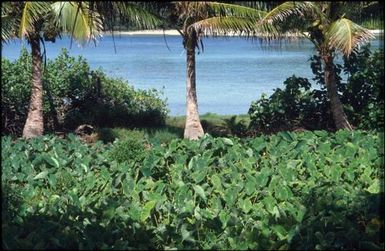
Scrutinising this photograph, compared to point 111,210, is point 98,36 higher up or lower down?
higher up

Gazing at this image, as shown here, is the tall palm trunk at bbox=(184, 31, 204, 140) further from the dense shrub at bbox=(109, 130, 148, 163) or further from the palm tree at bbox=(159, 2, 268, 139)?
the dense shrub at bbox=(109, 130, 148, 163)

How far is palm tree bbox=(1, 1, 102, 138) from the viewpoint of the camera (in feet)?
38.6

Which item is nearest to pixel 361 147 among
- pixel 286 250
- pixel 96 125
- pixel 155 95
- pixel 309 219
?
pixel 309 219

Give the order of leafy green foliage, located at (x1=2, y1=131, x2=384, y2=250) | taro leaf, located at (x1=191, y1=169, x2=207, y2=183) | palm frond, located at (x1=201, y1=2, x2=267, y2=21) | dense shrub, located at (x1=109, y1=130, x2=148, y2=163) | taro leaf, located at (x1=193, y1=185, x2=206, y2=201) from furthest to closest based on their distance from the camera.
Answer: palm frond, located at (x1=201, y1=2, x2=267, y2=21) < dense shrub, located at (x1=109, y1=130, x2=148, y2=163) < taro leaf, located at (x1=191, y1=169, x2=207, y2=183) < taro leaf, located at (x1=193, y1=185, x2=206, y2=201) < leafy green foliage, located at (x1=2, y1=131, x2=384, y2=250)

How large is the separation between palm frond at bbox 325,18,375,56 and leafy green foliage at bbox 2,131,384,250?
3212 mm

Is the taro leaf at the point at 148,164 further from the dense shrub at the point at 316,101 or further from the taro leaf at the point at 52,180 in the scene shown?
the dense shrub at the point at 316,101

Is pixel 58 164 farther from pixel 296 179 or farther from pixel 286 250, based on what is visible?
pixel 286 250

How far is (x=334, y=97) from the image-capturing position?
15094 mm

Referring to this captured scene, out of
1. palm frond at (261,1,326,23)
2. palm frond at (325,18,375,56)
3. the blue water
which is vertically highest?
palm frond at (261,1,326,23)

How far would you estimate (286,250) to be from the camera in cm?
587

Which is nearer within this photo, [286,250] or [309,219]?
[286,250]

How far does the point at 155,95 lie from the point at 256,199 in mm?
10455

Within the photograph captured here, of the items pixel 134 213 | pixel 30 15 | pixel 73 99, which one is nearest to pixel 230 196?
pixel 134 213

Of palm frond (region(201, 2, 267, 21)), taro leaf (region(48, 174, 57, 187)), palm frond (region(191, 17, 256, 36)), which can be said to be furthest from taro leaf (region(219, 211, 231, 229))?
palm frond (region(191, 17, 256, 36))
